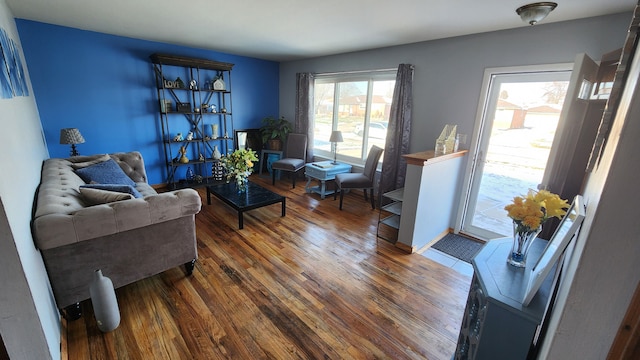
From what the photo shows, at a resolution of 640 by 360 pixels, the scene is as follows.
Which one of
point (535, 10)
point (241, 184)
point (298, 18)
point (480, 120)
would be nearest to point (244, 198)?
point (241, 184)

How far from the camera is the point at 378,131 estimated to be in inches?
171

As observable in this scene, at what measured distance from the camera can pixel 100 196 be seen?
6.32 ft

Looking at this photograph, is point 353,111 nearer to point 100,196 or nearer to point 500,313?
point 100,196

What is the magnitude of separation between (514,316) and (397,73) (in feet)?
10.8

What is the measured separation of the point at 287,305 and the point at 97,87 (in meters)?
4.06

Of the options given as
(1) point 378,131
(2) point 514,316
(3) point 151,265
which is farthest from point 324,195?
(2) point 514,316

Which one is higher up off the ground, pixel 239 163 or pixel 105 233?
pixel 239 163

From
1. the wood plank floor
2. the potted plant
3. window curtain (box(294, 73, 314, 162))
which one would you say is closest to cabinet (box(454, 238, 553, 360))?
the wood plank floor

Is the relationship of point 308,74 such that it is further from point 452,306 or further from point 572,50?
point 452,306

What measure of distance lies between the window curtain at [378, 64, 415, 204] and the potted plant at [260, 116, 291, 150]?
92.0 inches

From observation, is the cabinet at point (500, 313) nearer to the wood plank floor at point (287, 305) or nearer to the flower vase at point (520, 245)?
the flower vase at point (520, 245)

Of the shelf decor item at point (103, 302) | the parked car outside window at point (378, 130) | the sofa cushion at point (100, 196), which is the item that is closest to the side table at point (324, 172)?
the parked car outside window at point (378, 130)

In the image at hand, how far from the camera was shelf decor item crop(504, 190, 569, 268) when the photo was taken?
45.6 inches

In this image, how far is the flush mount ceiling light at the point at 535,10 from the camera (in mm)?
2008
